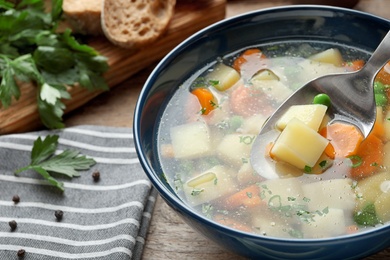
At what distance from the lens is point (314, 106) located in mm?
2615

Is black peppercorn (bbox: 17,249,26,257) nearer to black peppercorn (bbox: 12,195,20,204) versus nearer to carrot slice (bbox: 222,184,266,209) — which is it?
black peppercorn (bbox: 12,195,20,204)

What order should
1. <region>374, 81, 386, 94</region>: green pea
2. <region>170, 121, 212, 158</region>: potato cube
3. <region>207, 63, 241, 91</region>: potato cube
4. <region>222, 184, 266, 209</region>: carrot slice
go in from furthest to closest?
<region>207, 63, 241, 91</region>: potato cube, <region>374, 81, 386, 94</region>: green pea, <region>170, 121, 212, 158</region>: potato cube, <region>222, 184, 266, 209</region>: carrot slice

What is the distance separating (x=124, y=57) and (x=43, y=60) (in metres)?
0.46

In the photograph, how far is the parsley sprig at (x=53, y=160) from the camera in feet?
9.95

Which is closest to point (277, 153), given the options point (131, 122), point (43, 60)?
point (131, 122)

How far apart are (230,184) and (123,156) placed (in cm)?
81

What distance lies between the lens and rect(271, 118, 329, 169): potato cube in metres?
2.45

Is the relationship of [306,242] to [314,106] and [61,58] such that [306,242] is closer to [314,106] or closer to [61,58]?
[314,106]

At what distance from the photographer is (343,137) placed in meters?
2.56

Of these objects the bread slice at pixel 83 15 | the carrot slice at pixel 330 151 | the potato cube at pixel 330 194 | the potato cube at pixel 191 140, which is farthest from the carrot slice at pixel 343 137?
the bread slice at pixel 83 15

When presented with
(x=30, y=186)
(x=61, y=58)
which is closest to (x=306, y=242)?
(x=30, y=186)

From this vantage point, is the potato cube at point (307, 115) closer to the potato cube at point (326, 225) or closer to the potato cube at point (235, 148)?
the potato cube at point (235, 148)

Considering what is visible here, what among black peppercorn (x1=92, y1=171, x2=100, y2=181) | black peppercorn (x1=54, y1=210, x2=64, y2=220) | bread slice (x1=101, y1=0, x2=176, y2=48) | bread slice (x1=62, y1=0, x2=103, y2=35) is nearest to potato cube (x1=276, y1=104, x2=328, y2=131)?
black peppercorn (x1=92, y1=171, x2=100, y2=181)

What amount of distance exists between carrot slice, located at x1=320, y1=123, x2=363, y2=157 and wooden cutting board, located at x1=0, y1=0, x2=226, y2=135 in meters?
1.36
